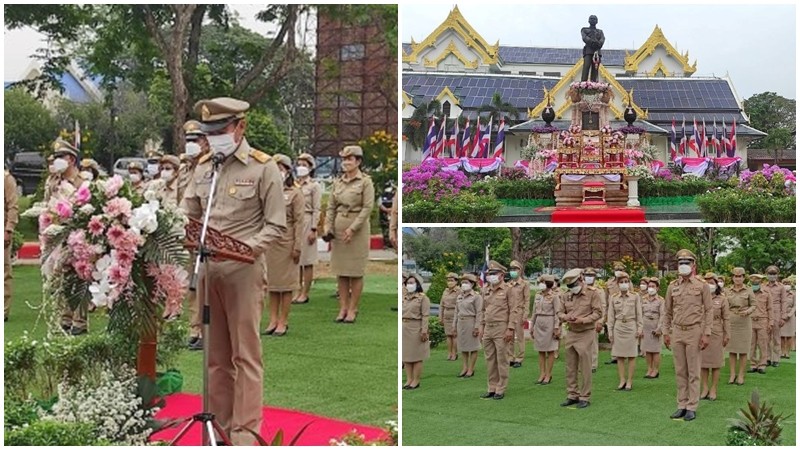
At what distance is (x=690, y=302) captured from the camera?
5512 millimetres

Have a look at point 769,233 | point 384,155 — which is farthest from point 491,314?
point 384,155

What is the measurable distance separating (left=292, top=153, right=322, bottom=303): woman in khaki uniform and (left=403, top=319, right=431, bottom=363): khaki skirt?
2296 millimetres

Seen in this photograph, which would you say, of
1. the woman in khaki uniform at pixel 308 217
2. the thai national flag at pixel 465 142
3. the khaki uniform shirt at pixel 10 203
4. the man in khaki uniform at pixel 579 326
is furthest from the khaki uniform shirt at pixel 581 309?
the khaki uniform shirt at pixel 10 203

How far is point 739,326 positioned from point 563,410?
43.7 inches

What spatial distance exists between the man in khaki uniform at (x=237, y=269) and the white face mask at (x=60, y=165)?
2759 mm

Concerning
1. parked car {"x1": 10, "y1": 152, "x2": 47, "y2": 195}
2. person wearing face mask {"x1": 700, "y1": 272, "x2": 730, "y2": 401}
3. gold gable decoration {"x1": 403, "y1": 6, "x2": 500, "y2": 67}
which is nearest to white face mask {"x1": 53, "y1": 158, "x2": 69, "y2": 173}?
parked car {"x1": 10, "y1": 152, "x2": 47, "y2": 195}

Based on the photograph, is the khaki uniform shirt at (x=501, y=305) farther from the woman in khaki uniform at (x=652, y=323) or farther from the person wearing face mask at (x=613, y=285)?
the woman in khaki uniform at (x=652, y=323)

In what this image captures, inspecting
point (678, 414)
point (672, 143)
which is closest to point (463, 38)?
point (672, 143)

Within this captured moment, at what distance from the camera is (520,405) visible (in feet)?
18.0

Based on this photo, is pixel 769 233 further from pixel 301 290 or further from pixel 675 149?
pixel 301 290

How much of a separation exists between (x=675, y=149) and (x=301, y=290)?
3341 mm

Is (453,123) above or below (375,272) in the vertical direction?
above

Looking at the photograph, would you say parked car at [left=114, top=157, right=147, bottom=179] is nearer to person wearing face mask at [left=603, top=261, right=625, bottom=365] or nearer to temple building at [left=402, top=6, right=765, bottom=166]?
temple building at [left=402, top=6, right=765, bottom=166]

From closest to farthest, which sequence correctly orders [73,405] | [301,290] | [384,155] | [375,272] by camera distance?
[73,405] < [301,290] < [375,272] < [384,155]
